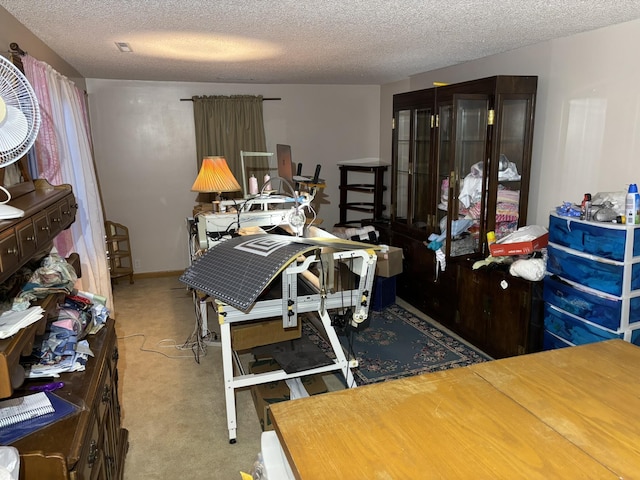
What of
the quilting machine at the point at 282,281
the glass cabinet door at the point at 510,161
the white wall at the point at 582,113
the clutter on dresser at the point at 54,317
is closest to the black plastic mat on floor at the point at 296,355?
the quilting machine at the point at 282,281

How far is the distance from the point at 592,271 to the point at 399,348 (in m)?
1.53

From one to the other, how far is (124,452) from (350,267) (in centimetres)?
152

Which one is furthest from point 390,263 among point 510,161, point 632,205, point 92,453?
point 92,453

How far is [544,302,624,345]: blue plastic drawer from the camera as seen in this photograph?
270 cm

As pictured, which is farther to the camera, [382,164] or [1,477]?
[382,164]

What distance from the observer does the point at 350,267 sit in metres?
2.53

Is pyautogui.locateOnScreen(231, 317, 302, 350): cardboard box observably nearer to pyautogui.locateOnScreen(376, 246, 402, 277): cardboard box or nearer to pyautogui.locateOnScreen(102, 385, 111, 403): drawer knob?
pyautogui.locateOnScreen(102, 385, 111, 403): drawer knob

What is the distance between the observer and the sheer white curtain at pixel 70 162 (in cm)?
278

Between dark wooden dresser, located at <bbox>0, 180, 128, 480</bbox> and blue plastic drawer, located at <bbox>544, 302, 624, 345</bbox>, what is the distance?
2.54 meters

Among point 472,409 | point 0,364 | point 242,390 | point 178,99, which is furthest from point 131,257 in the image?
point 472,409

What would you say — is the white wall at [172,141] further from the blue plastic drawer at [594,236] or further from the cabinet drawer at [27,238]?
the cabinet drawer at [27,238]

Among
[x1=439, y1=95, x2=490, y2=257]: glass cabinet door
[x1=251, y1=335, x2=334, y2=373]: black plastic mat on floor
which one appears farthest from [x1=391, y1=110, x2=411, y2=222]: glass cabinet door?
A: [x1=251, y1=335, x2=334, y2=373]: black plastic mat on floor

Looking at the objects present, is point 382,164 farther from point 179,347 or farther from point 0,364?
point 0,364

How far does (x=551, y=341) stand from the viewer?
10.0 ft
